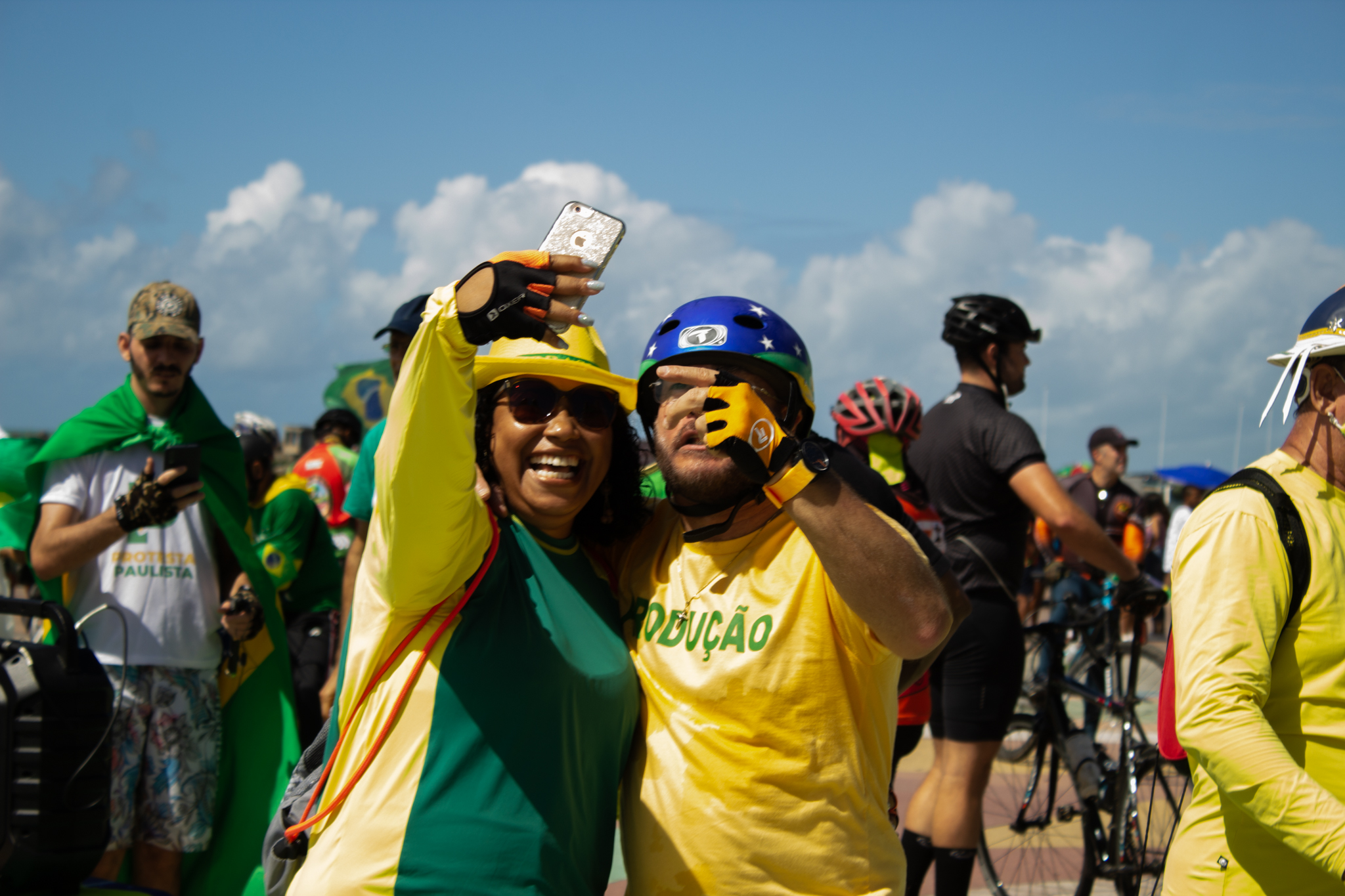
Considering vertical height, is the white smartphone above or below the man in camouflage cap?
above

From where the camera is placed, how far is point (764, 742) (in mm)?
2156

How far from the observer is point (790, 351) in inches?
97.3

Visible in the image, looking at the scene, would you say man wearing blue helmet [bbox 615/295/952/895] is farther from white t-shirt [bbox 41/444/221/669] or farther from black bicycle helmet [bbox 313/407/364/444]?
black bicycle helmet [bbox 313/407/364/444]

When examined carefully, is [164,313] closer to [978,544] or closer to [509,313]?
[509,313]

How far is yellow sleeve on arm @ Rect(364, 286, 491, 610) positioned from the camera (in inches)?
75.5

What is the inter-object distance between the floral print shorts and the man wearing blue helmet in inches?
95.9

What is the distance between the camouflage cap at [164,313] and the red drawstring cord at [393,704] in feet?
8.25

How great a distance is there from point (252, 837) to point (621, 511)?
2.54 metres

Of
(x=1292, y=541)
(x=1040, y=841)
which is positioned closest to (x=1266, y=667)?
(x=1292, y=541)

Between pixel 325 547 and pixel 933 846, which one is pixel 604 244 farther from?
pixel 325 547

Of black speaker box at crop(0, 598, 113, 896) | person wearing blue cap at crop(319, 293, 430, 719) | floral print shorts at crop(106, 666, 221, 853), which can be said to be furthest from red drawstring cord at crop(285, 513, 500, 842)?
floral print shorts at crop(106, 666, 221, 853)

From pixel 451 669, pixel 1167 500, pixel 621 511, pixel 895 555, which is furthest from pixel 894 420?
pixel 1167 500

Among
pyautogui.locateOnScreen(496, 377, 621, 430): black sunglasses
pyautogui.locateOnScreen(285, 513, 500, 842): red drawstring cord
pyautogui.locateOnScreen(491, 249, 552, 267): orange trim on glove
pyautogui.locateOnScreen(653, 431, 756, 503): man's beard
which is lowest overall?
pyautogui.locateOnScreen(285, 513, 500, 842): red drawstring cord

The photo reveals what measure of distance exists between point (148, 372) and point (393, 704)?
265 cm
